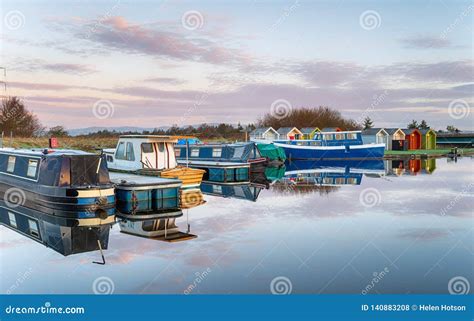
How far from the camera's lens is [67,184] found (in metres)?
13.8

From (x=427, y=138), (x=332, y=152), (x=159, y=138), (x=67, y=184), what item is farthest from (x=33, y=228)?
(x=427, y=138)

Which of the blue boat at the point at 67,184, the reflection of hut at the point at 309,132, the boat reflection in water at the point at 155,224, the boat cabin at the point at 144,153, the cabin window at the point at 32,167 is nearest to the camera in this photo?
the boat reflection in water at the point at 155,224

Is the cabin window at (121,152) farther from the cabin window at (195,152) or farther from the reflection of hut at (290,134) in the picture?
the reflection of hut at (290,134)

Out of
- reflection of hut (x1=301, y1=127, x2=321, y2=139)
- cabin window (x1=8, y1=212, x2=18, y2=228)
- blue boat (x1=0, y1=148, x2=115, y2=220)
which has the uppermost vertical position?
reflection of hut (x1=301, y1=127, x2=321, y2=139)

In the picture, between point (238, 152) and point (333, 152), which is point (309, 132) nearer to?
point (333, 152)

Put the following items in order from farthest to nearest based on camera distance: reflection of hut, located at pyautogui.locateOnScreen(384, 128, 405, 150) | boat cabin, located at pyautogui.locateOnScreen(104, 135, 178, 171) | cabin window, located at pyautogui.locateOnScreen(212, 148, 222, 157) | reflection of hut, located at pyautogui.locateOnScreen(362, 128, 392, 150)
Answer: reflection of hut, located at pyautogui.locateOnScreen(384, 128, 405, 150) → reflection of hut, located at pyautogui.locateOnScreen(362, 128, 392, 150) → cabin window, located at pyautogui.locateOnScreen(212, 148, 222, 157) → boat cabin, located at pyautogui.locateOnScreen(104, 135, 178, 171)

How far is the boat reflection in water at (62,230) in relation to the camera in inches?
435

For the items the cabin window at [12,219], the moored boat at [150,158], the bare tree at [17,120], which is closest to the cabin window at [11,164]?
the cabin window at [12,219]

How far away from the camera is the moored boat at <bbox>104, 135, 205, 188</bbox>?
62.7 feet

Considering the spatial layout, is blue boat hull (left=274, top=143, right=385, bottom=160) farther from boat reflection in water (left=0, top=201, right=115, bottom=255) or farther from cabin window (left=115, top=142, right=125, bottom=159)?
boat reflection in water (left=0, top=201, right=115, bottom=255)

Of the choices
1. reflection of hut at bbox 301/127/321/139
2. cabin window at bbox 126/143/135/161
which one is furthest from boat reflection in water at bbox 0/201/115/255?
reflection of hut at bbox 301/127/321/139

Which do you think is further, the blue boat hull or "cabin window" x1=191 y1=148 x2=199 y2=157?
the blue boat hull

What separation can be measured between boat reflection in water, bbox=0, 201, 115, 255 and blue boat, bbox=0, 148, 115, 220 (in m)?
0.26

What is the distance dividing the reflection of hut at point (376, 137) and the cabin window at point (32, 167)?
4144 centimetres
